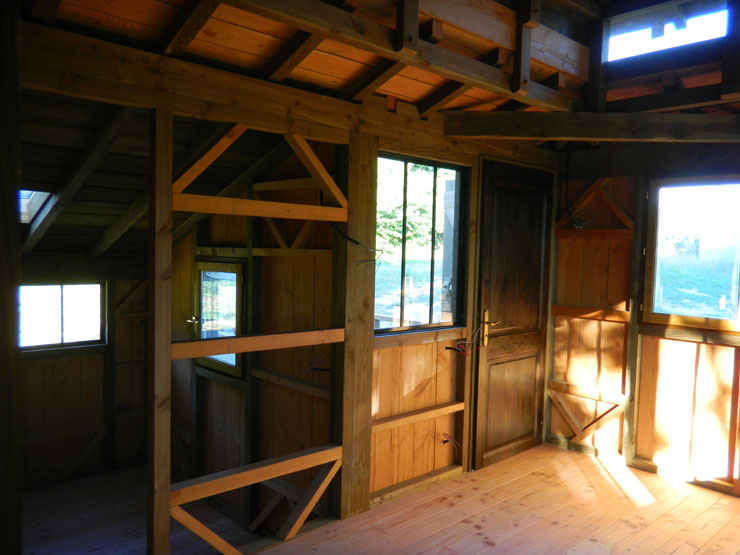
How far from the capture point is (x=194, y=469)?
561 centimetres

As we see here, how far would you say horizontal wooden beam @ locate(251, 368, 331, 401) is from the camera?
12.9 feet

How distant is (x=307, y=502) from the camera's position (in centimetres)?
331

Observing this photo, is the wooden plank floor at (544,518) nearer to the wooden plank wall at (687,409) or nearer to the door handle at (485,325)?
the wooden plank wall at (687,409)

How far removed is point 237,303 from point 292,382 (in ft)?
3.47

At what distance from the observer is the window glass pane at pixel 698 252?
403cm

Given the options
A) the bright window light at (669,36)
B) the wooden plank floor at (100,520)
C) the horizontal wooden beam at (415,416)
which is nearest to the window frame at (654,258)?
the bright window light at (669,36)

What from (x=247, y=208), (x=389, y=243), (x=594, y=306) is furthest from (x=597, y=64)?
(x=247, y=208)

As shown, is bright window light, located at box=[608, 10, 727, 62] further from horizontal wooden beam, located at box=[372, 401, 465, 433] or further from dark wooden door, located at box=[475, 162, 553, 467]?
horizontal wooden beam, located at box=[372, 401, 465, 433]

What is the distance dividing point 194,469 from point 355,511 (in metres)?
2.71

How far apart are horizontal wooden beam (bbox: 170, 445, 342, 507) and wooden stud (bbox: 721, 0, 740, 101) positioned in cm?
310

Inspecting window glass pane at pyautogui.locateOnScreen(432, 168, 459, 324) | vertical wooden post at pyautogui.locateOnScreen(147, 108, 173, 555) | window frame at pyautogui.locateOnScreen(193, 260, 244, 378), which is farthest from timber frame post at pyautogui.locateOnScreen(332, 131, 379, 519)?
window frame at pyautogui.locateOnScreen(193, 260, 244, 378)

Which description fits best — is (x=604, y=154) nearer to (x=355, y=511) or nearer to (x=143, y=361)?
(x=355, y=511)

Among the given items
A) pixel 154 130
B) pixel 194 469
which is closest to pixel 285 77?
pixel 154 130

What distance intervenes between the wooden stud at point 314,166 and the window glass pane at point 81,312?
402 cm
